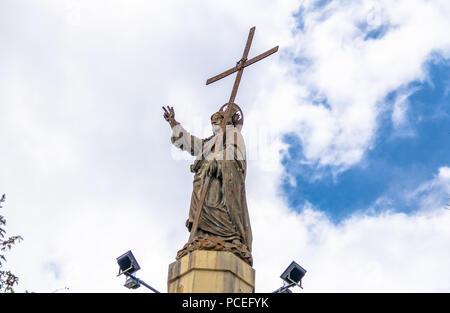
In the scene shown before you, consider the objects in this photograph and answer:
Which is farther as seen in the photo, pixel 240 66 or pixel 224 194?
pixel 240 66

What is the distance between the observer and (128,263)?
11766 mm

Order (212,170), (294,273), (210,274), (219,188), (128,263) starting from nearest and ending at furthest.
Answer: (210,274), (219,188), (212,170), (294,273), (128,263)

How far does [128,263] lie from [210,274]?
294 cm

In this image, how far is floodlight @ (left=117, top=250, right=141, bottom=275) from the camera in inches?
461

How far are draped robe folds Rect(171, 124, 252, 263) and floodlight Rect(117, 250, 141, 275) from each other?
1.71 meters

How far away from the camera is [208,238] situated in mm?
9867

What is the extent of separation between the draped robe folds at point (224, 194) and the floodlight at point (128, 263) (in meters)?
1.71

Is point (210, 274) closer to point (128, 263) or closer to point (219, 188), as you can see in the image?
point (219, 188)

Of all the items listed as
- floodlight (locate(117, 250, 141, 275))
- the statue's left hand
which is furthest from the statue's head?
floodlight (locate(117, 250, 141, 275))

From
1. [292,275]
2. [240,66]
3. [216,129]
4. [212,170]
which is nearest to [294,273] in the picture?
[292,275]

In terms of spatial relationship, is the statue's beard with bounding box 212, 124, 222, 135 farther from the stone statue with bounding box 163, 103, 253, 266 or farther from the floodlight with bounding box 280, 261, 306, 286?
the floodlight with bounding box 280, 261, 306, 286

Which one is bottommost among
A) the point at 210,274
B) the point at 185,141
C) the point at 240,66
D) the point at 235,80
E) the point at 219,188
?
the point at 210,274
